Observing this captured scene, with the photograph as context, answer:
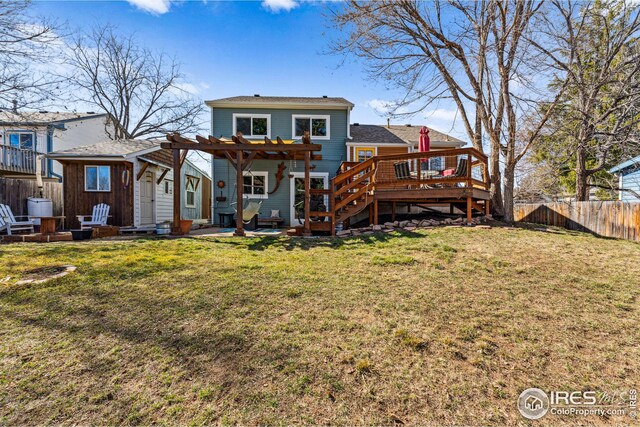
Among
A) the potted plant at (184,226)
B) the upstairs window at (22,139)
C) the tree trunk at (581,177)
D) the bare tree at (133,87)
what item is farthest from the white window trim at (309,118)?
the upstairs window at (22,139)

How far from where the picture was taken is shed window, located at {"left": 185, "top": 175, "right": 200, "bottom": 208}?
48.3 ft

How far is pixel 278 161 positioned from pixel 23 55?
9019mm

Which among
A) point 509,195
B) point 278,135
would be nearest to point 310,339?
point 509,195

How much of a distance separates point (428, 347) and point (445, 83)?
1041cm

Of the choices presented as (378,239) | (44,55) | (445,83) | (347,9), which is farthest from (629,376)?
(44,55)

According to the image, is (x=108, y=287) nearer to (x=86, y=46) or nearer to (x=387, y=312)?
(x=387, y=312)

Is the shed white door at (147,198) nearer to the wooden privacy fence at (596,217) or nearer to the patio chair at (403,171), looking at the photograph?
the patio chair at (403,171)

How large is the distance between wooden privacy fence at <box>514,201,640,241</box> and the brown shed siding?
15141 millimetres

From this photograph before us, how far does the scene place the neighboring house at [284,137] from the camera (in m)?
12.7

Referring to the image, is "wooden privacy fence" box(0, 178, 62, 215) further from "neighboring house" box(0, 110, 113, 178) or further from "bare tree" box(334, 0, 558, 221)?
"bare tree" box(334, 0, 558, 221)

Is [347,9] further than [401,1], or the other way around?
[347,9]

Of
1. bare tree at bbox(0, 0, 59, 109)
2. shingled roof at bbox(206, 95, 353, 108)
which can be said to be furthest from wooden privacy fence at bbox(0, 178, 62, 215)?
shingled roof at bbox(206, 95, 353, 108)

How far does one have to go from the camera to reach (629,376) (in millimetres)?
2137

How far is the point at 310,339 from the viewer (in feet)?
8.40
